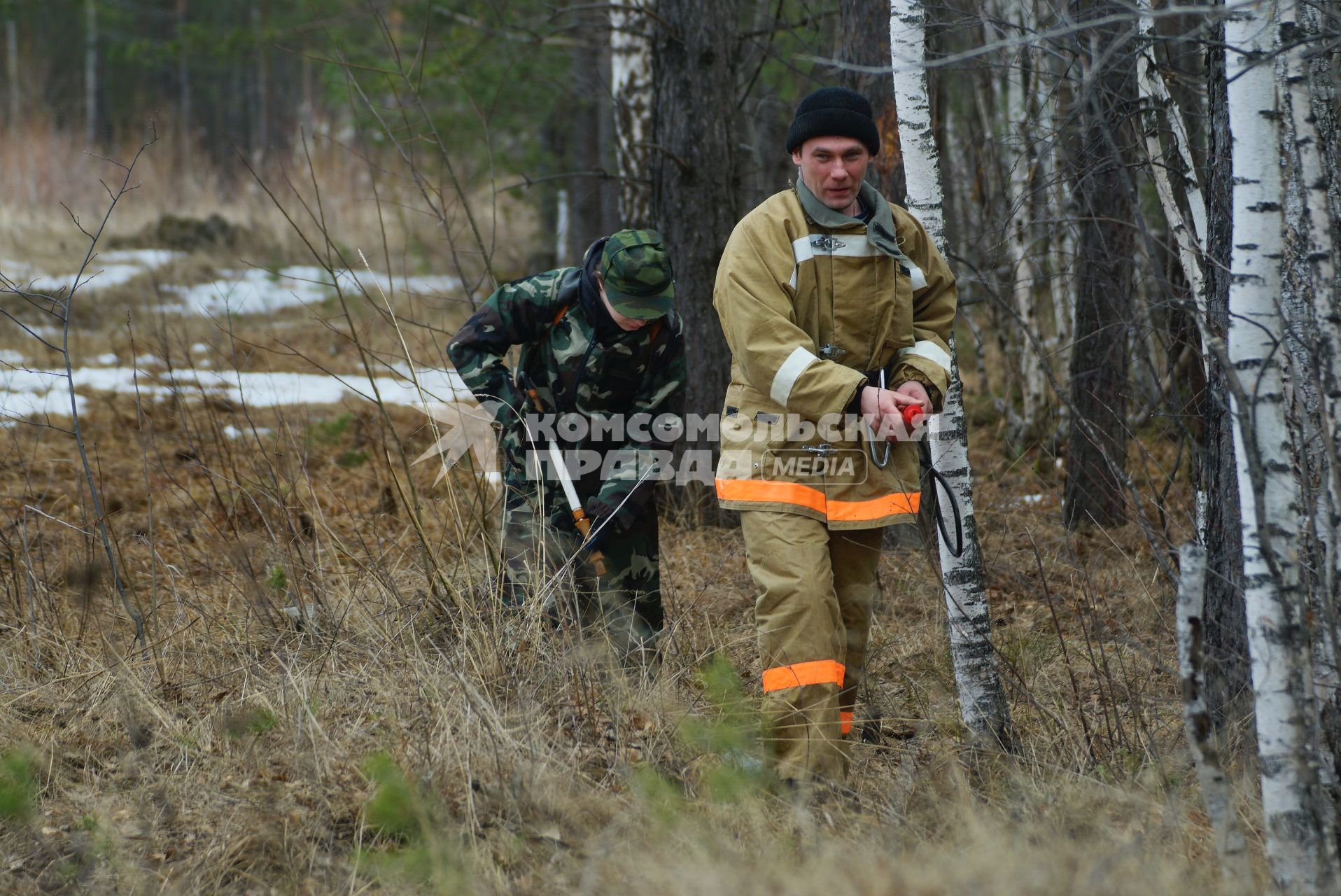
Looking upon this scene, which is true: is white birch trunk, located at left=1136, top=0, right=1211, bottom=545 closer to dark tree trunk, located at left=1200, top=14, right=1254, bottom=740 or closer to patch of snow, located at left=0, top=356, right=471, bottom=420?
dark tree trunk, located at left=1200, top=14, right=1254, bottom=740

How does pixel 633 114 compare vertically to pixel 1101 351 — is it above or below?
above

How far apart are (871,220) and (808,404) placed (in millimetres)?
544

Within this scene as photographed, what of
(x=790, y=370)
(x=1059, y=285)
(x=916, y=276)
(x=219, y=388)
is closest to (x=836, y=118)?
(x=916, y=276)

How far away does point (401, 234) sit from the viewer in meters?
17.1

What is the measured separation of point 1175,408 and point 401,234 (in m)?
14.9

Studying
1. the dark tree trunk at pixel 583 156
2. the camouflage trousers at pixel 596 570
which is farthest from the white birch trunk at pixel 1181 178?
the dark tree trunk at pixel 583 156

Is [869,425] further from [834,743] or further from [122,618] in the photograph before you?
[122,618]

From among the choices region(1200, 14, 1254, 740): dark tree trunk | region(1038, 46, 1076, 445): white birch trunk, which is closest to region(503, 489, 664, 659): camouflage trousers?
region(1200, 14, 1254, 740): dark tree trunk

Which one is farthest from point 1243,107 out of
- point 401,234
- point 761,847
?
point 401,234

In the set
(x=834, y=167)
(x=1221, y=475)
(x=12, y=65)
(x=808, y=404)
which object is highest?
(x=12, y=65)

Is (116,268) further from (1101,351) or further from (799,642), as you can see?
(799,642)

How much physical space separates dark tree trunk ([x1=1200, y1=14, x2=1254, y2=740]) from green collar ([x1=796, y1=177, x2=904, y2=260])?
33.2 inches

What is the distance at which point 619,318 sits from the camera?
368 cm

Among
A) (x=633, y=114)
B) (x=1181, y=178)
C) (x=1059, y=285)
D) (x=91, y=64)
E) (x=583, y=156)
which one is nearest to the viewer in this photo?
(x=1181, y=178)
